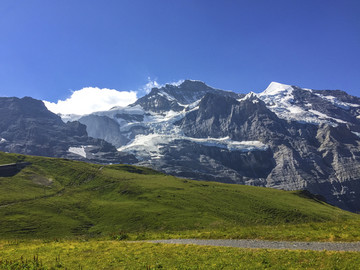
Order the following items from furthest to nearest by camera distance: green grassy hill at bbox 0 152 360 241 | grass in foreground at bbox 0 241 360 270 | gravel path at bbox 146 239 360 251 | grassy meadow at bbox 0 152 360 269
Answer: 1. green grassy hill at bbox 0 152 360 241
2. gravel path at bbox 146 239 360 251
3. grassy meadow at bbox 0 152 360 269
4. grass in foreground at bbox 0 241 360 270

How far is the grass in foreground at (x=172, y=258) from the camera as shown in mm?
23000

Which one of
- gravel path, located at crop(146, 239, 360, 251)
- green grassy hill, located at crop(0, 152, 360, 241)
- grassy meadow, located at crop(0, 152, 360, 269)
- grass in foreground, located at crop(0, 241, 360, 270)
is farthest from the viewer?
green grassy hill, located at crop(0, 152, 360, 241)

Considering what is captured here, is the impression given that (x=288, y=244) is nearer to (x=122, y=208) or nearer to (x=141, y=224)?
(x=141, y=224)

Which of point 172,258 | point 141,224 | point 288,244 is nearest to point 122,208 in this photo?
point 141,224

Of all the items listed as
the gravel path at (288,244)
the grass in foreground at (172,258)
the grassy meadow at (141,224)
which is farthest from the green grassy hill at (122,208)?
the grass in foreground at (172,258)

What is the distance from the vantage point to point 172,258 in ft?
91.6

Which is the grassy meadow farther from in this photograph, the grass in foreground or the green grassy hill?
the green grassy hill

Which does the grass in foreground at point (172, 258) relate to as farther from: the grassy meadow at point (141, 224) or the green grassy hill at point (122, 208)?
the green grassy hill at point (122, 208)

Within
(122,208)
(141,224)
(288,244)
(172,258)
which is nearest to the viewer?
(172,258)

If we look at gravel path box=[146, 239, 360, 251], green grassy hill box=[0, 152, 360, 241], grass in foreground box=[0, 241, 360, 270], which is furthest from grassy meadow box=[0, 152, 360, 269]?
gravel path box=[146, 239, 360, 251]

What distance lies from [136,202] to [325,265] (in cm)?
11981

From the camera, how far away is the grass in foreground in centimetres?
2300

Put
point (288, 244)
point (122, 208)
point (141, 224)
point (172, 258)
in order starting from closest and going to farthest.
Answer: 1. point (172, 258)
2. point (288, 244)
3. point (141, 224)
4. point (122, 208)

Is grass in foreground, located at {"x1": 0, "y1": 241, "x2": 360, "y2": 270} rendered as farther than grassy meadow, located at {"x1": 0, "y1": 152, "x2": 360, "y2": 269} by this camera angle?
No
